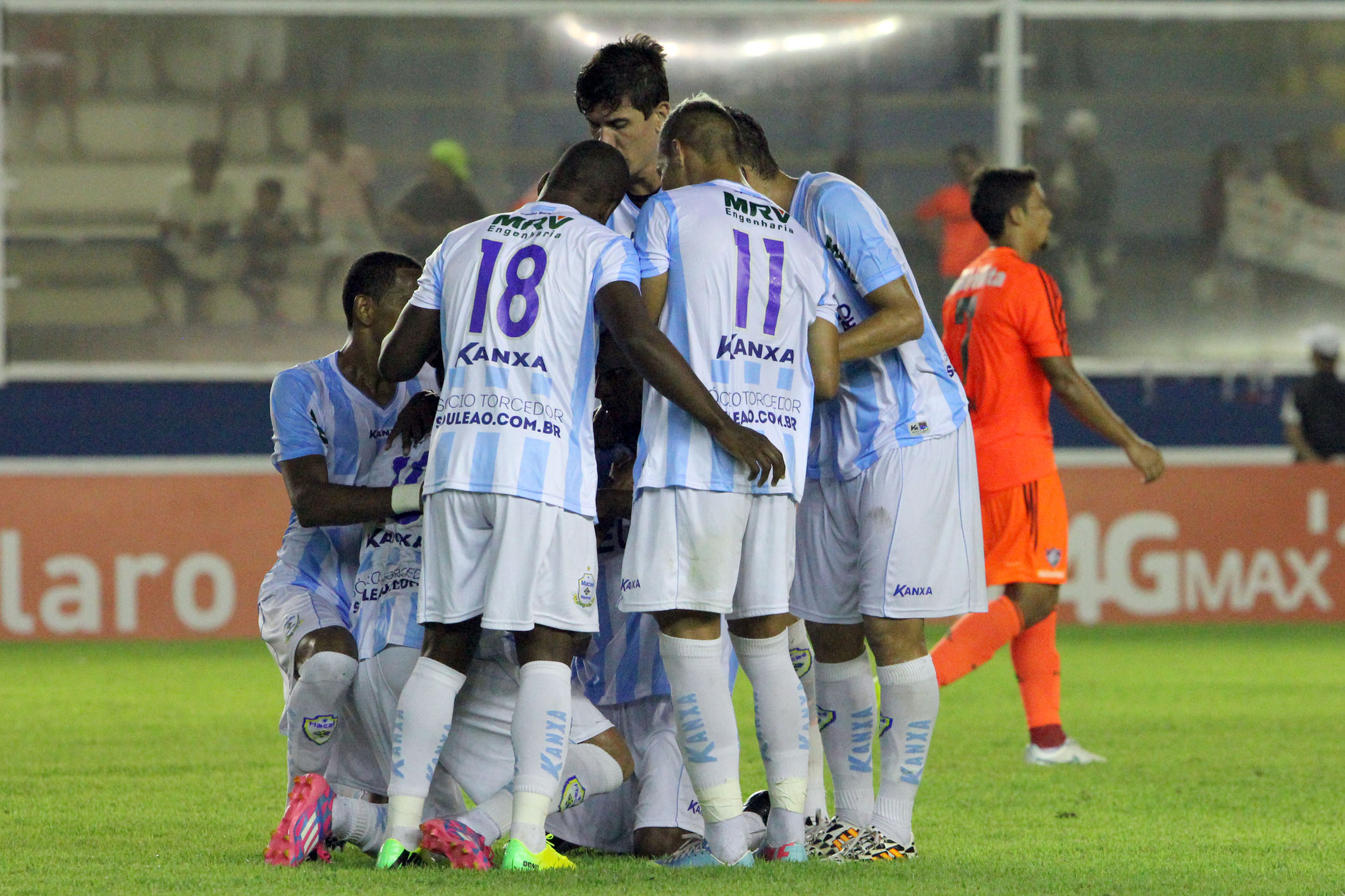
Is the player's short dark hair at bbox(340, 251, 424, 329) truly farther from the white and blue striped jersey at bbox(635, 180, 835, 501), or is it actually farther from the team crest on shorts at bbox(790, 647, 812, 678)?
the team crest on shorts at bbox(790, 647, 812, 678)

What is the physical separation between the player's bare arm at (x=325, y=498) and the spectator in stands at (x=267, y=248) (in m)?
8.21

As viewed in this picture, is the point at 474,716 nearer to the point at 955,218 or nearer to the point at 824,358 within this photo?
the point at 824,358

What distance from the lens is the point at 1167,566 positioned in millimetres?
11156

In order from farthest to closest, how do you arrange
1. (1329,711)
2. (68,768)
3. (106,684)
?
(106,684) → (1329,711) → (68,768)

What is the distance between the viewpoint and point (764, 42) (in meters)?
13.3

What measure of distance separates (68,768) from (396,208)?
7.33m

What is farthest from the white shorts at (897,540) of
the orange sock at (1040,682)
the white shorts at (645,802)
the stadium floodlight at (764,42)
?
the stadium floodlight at (764,42)

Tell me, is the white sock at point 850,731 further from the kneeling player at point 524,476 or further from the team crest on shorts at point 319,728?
the team crest on shorts at point 319,728

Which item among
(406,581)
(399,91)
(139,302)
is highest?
(399,91)

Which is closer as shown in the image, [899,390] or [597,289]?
[597,289]

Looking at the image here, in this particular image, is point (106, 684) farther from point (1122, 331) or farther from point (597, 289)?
point (1122, 331)

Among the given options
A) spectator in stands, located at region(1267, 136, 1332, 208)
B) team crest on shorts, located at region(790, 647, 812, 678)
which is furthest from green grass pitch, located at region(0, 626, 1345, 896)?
spectator in stands, located at region(1267, 136, 1332, 208)

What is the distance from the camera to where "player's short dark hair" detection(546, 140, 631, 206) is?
4461mm

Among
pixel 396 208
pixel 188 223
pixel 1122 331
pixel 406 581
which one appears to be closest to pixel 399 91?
pixel 396 208
